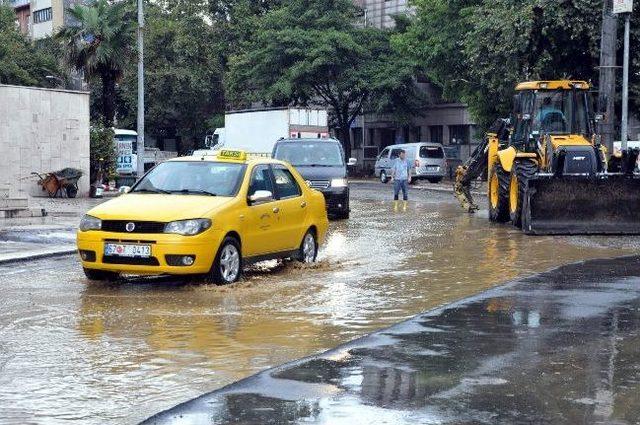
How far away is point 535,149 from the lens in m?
23.4

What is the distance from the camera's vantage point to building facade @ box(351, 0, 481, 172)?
65.6m

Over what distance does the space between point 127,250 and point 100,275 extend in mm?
913

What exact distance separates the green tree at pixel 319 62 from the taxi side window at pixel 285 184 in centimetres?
4623

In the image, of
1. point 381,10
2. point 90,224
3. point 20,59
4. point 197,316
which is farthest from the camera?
point 20,59

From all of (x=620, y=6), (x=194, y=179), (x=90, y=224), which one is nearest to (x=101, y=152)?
(x=620, y=6)

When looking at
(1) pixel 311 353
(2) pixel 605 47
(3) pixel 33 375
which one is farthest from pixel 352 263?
(2) pixel 605 47

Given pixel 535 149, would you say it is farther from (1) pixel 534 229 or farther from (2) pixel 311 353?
(2) pixel 311 353

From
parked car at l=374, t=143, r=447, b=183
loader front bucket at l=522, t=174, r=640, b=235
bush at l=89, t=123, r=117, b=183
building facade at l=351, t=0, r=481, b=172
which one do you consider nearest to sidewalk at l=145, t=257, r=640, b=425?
loader front bucket at l=522, t=174, r=640, b=235

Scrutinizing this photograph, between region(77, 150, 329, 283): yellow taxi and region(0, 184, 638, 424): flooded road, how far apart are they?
0.32m

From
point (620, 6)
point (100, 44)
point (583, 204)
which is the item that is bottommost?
point (583, 204)

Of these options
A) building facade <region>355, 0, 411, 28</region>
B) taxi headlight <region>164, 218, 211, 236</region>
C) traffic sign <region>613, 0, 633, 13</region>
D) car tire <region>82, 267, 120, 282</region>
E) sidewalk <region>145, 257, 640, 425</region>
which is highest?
building facade <region>355, 0, 411, 28</region>

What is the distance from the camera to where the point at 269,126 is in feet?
130

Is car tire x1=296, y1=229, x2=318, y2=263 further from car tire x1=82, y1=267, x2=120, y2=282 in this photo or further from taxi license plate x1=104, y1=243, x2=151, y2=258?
taxi license plate x1=104, y1=243, x2=151, y2=258

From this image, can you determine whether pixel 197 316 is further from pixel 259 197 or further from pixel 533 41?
pixel 533 41
